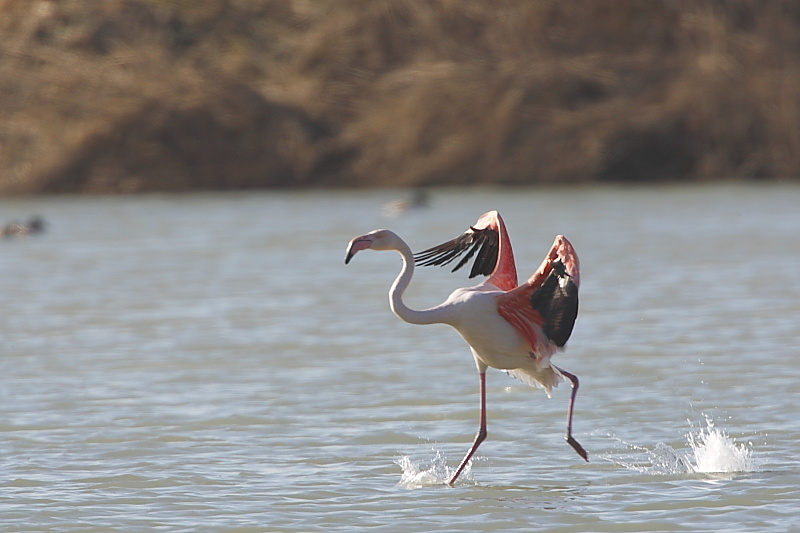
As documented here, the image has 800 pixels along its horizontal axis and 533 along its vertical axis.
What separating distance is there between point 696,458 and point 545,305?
1.06 meters

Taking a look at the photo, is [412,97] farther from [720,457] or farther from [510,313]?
[720,457]

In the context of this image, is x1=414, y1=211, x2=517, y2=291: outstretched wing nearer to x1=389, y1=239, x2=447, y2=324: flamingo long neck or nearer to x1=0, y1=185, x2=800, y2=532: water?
x1=389, y1=239, x2=447, y2=324: flamingo long neck

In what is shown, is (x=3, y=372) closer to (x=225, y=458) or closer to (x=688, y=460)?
(x=225, y=458)

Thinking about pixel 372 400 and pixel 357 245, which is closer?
Result: pixel 357 245

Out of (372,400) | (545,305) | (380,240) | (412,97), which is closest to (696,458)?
(545,305)

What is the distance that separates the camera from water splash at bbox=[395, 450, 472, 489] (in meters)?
7.19

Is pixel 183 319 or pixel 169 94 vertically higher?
pixel 169 94

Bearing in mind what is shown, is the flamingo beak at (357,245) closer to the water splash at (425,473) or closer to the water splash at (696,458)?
the water splash at (425,473)

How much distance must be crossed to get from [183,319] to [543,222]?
915 cm

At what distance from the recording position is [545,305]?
726 cm

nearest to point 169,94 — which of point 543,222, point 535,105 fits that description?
point 535,105

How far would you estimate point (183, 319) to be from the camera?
13.1 meters

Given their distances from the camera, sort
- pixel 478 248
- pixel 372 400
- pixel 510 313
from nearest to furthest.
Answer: pixel 510 313
pixel 478 248
pixel 372 400

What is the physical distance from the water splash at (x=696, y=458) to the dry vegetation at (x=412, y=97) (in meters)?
21.5
